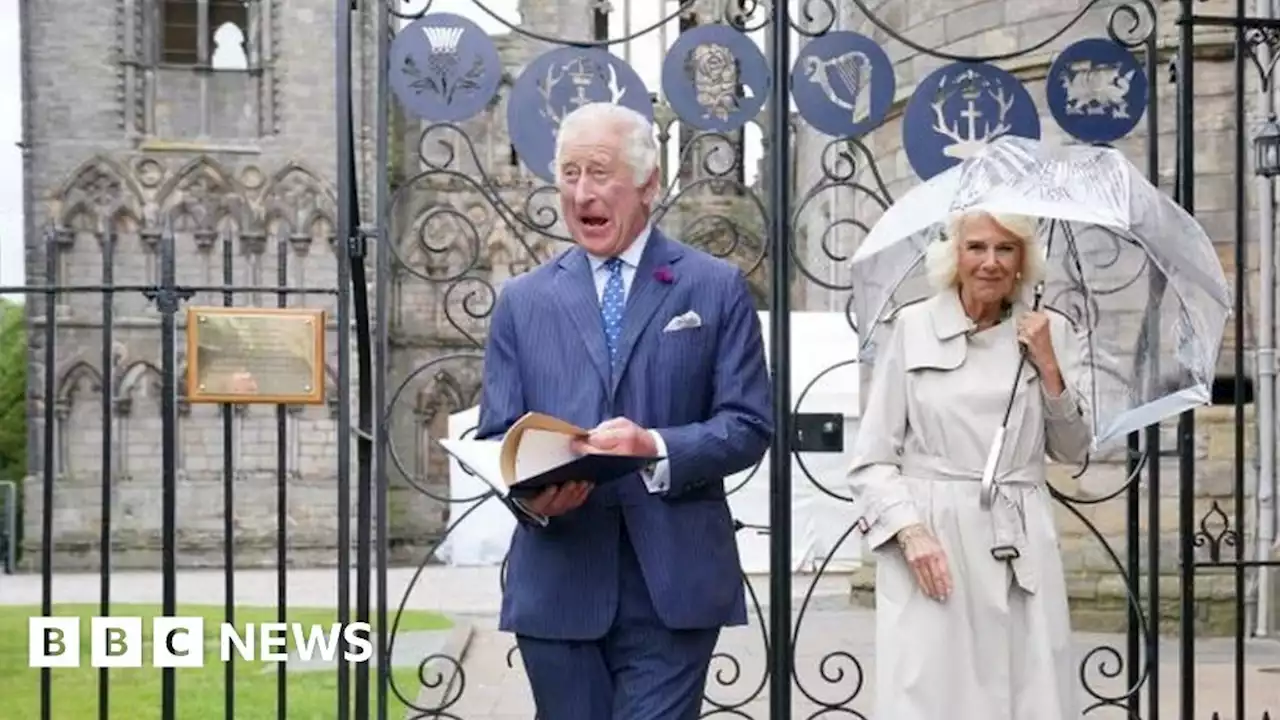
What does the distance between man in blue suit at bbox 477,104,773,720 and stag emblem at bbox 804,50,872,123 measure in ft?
5.05

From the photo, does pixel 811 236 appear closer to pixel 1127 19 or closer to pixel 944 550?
pixel 1127 19

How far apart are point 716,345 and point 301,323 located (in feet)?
6.90

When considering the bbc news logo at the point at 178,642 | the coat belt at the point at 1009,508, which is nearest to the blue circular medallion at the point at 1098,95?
the coat belt at the point at 1009,508

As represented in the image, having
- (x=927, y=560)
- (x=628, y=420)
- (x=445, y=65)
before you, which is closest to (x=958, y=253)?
(x=927, y=560)

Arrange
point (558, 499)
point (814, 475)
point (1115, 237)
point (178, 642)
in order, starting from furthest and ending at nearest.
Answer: point (814, 475)
point (178, 642)
point (1115, 237)
point (558, 499)

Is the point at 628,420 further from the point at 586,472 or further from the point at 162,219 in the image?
the point at 162,219

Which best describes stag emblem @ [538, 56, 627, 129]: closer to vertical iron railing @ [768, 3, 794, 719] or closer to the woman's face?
vertical iron railing @ [768, 3, 794, 719]

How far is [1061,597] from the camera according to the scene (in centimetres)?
369

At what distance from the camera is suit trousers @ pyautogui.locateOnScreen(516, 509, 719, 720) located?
3.41m

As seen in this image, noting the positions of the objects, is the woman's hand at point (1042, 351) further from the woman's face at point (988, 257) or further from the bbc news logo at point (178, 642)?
the bbc news logo at point (178, 642)

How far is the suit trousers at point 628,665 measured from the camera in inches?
134

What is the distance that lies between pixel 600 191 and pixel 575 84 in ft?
4.96

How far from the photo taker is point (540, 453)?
314 centimetres

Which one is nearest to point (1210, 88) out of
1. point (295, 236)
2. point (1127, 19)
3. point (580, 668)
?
point (1127, 19)
